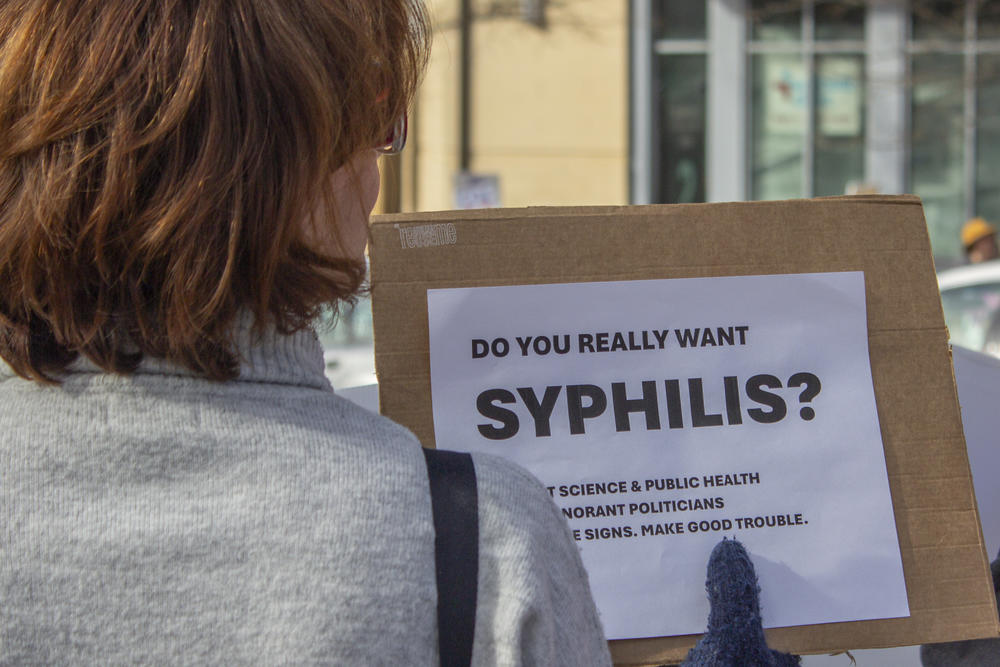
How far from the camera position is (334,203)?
930 millimetres

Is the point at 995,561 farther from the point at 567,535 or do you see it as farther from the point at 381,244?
the point at 381,244

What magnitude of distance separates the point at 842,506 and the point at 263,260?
31.3 inches

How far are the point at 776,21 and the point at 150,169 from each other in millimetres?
12591

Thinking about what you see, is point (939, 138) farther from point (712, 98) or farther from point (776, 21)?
point (712, 98)

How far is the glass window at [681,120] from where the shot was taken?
12.5 meters

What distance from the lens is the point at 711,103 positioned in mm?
12562

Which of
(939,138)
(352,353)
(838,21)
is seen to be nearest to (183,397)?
(352,353)

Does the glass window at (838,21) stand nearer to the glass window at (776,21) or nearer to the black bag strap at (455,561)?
the glass window at (776,21)

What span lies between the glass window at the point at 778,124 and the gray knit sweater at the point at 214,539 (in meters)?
12.2

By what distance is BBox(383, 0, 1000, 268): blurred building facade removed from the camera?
12.1m

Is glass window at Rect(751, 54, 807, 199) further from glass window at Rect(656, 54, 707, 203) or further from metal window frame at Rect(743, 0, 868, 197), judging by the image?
glass window at Rect(656, 54, 707, 203)

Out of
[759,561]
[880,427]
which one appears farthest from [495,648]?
[880,427]

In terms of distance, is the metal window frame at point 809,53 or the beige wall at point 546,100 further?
the metal window frame at point 809,53

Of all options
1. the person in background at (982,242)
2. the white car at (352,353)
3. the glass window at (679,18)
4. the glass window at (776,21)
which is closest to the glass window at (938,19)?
the glass window at (776,21)
